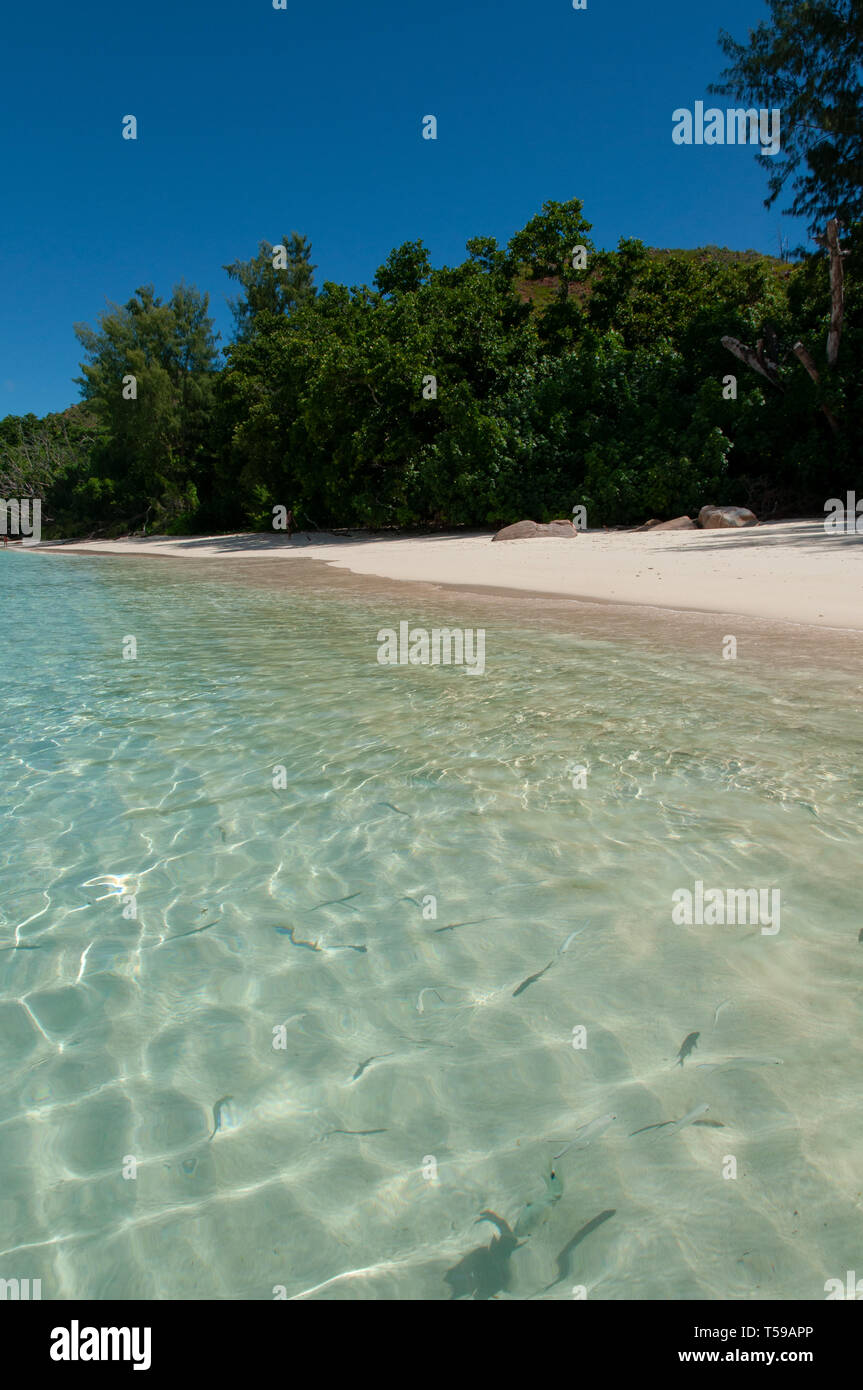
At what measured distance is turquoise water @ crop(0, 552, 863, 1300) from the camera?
83.7 inches

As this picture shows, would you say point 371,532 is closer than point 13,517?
Yes

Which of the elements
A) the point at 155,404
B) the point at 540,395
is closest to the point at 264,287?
the point at 155,404

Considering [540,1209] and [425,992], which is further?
[425,992]

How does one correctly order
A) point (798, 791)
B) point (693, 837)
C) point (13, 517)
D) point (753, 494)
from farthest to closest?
point (13, 517)
point (753, 494)
point (798, 791)
point (693, 837)

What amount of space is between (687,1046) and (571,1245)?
2.88 ft

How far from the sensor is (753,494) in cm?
2216

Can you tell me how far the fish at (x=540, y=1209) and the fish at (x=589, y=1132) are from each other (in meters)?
0.09

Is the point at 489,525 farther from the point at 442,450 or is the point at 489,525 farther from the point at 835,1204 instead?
the point at 835,1204

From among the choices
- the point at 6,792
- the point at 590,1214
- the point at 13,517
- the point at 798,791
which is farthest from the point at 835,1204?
the point at 13,517

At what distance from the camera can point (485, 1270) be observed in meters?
2.04

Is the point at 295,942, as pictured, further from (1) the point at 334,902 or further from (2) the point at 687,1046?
(2) the point at 687,1046

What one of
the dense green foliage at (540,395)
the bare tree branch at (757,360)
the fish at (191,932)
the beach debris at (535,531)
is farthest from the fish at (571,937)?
the bare tree branch at (757,360)
